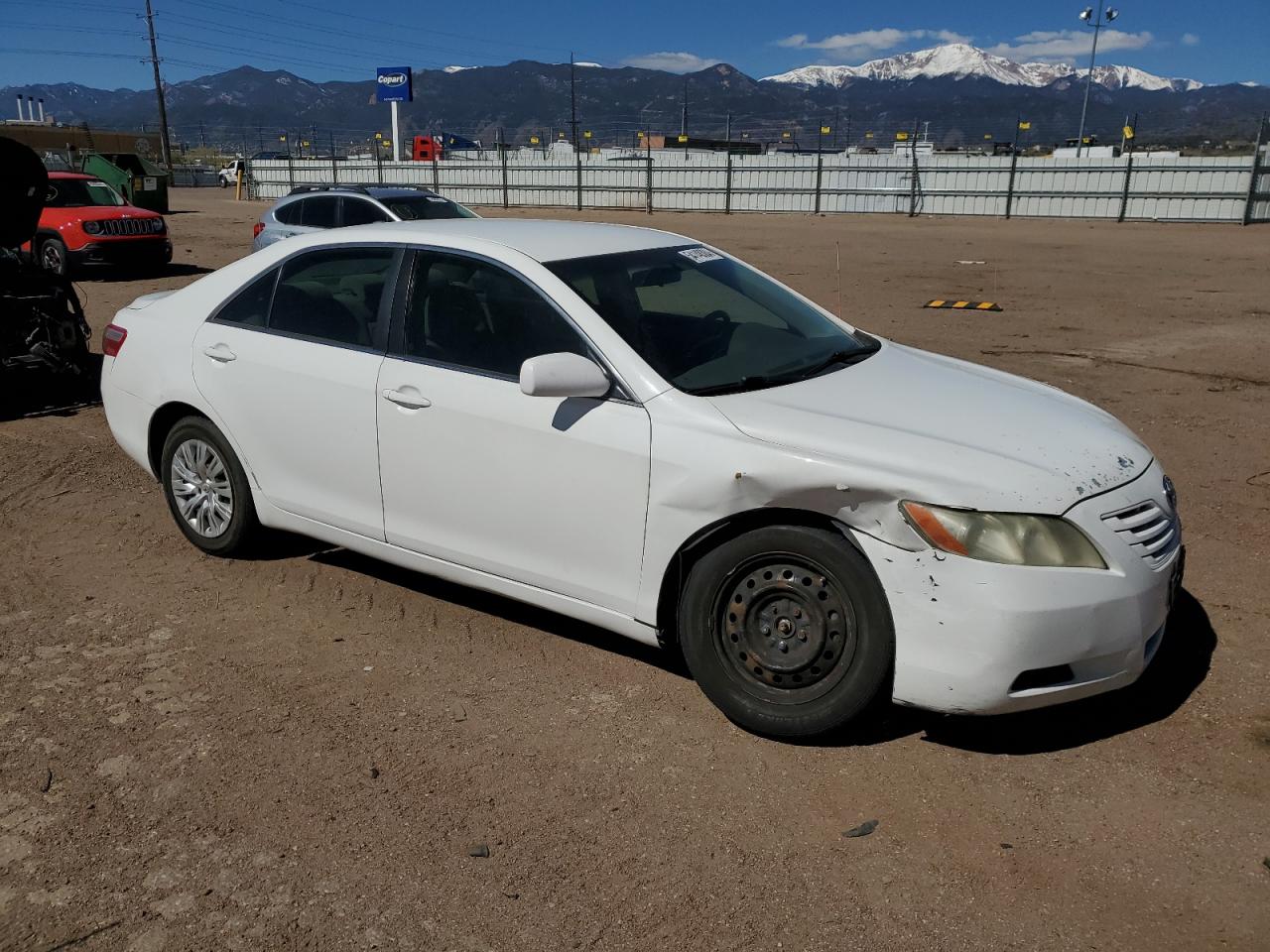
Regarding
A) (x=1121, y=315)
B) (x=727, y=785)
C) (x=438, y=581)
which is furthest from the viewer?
(x=1121, y=315)

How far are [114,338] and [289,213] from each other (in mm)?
10598

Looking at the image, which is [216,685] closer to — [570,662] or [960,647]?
[570,662]

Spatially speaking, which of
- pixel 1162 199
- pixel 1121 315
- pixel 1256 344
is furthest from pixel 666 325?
pixel 1162 199

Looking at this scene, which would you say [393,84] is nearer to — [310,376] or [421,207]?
[421,207]

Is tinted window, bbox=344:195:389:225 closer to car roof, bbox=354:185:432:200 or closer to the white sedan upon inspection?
car roof, bbox=354:185:432:200

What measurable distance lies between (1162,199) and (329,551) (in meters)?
29.6

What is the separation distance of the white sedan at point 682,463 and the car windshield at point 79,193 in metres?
14.9

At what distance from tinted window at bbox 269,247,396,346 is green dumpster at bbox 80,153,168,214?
94.3ft

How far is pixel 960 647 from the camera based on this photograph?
126 inches

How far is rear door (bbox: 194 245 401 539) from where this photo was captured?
14.4 ft

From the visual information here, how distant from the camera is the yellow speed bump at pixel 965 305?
533 inches

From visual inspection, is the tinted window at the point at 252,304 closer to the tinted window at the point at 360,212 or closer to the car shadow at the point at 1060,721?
the car shadow at the point at 1060,721

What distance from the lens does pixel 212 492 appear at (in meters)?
5.10

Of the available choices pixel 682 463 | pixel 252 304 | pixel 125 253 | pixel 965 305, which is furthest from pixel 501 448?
pixel 125 253
